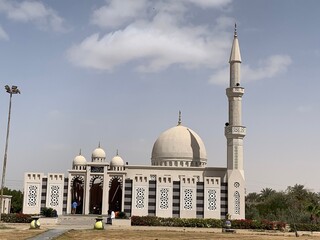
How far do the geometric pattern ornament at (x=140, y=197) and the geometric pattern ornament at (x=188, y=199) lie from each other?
4.38 metres

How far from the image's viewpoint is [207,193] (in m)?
48.9

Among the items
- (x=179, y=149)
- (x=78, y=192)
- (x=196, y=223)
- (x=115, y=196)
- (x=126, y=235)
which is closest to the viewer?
(x=126, y=235)

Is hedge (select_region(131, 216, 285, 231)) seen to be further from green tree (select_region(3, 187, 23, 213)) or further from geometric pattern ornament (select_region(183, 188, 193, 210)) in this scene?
green tree (select_region(3, 187, 23, 213))

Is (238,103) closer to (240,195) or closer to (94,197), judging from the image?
(240,195)

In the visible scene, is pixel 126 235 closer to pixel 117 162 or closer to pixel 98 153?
pixel 117 162

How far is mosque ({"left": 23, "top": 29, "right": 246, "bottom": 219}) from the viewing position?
4819 cm

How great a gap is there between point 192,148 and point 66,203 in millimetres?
16387

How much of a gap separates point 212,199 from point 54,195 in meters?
16.8

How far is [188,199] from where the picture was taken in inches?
1918

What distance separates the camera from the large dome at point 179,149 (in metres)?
54.7

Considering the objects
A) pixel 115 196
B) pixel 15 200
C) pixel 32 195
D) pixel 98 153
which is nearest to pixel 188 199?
pixel 115 196

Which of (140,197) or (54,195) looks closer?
(54,195)

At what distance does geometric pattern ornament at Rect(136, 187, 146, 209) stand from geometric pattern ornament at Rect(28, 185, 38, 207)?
10624 millimetres

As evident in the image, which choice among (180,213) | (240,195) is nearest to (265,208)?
(240,195)
